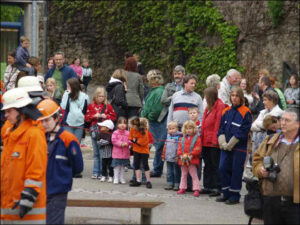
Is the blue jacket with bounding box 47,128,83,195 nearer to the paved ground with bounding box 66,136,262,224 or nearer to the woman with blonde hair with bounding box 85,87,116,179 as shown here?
the paved ground with bounding box 66,136,262,224

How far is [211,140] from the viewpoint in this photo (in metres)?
11.9

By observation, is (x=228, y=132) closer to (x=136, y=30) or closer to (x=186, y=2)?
(x=186, y=2)

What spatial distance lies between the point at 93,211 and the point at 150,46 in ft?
53.8

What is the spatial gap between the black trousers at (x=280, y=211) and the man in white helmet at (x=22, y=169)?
223cm

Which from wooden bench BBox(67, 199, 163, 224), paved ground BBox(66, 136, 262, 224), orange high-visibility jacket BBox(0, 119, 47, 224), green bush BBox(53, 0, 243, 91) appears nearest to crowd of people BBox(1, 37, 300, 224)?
orange high-visibility jacket BBox(0, 119, 47, 224)

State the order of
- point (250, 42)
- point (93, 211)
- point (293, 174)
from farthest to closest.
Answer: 1. point (250, 42)
2. point (93, 211)
3. point (293, 174)

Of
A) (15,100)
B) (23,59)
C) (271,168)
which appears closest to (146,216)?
(271,168)

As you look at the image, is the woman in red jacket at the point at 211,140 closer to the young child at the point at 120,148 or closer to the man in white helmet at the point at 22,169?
the young child at the point at 120,148

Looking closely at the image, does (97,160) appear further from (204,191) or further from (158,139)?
(204,191)

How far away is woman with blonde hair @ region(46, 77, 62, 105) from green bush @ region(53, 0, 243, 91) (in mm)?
9721

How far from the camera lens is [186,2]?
24516 millimetres

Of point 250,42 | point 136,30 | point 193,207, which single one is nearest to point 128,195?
point 193,207

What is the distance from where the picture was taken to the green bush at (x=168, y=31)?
76.9 ft

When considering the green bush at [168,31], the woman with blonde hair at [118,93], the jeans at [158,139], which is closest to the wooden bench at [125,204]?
the jeans at [158,139]
